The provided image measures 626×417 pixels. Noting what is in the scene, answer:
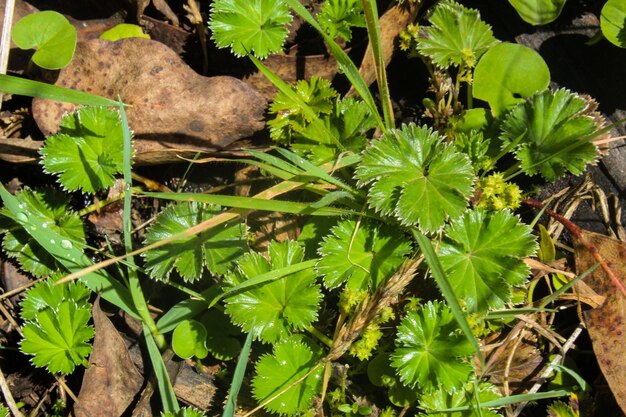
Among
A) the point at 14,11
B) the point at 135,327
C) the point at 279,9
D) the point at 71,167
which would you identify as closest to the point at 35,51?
the point at 14,11

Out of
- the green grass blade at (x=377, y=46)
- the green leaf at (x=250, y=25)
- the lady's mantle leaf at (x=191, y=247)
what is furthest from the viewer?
the green leaf at (x=250, y=25)

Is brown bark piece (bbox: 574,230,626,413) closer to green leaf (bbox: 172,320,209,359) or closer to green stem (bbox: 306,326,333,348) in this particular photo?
green stem (bbox: 306,326,333,348)

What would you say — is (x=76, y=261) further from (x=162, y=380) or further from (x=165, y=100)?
(x=165, y=100)

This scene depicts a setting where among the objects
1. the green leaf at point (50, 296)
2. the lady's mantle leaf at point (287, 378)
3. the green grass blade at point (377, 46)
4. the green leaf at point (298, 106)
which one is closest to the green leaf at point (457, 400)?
the lady's mantle leaf at point (287, 378)

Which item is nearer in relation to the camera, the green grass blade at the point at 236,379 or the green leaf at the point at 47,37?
the green grass blade at the point at 236,379

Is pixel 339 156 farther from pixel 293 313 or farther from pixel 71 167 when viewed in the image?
pixel 71 167

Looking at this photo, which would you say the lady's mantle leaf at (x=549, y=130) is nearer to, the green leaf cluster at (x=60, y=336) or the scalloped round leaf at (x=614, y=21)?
the scalloped round leaf at (x=614, y=21)
